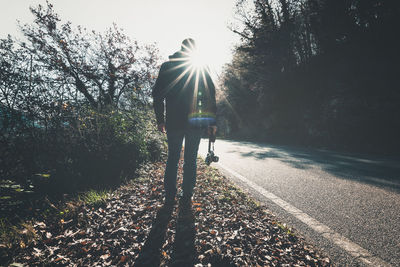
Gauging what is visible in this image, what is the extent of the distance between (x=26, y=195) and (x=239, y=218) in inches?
116

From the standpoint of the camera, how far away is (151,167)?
4930 mm

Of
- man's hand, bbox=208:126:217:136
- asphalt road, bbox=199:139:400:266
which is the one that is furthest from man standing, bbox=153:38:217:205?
asphalt road, bbox=199:139:400:266

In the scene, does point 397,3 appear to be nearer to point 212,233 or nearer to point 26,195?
point 212,233

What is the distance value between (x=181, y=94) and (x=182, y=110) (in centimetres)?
24

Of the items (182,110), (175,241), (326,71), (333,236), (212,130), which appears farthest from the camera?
(326,71)

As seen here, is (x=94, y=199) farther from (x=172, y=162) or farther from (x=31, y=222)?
(x=172, y=162)

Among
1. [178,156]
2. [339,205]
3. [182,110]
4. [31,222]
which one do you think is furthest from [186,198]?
[339,205]

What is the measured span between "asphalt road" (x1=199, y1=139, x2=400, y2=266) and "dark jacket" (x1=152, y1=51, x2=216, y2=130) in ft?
5.76

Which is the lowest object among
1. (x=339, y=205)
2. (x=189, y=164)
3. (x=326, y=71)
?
(x=339, y=205)

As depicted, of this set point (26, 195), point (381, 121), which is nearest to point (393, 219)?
point (26, 195)

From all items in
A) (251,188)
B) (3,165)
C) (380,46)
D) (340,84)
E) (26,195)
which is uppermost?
(380,46)

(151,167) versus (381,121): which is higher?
(381,121)

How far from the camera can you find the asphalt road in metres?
1.80

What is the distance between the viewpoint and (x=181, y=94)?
268 centimetres
